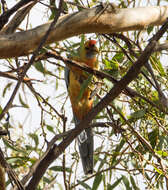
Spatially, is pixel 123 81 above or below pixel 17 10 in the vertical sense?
below

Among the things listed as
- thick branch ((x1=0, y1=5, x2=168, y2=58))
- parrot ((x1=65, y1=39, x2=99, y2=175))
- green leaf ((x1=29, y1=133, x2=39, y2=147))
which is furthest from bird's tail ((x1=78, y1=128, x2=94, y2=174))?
thick branch ((x1=0, y1=5, x2=168, y2=58))

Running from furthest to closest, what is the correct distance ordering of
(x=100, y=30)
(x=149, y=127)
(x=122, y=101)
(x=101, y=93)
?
(x=101, y=93), (x=149, y=127), (x=122, y=101), (x=100, y=30)

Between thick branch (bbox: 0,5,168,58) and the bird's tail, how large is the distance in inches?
42.9

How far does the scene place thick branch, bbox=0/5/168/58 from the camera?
3.31 ft

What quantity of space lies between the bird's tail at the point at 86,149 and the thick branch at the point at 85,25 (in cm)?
109

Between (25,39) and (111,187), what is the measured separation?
38.5 inches

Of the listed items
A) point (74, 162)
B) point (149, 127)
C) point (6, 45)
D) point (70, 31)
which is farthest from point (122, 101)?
point (6, 45)

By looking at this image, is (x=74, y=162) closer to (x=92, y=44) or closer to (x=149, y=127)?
(x=149, y=127)

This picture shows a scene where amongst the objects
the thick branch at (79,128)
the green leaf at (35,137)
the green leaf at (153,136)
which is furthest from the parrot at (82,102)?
the thick branch at (79,128)

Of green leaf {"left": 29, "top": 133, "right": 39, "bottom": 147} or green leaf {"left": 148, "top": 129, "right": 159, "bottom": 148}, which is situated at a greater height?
green leaf {"left": 29, "top": 133, "right": 39, "bottom": 147}

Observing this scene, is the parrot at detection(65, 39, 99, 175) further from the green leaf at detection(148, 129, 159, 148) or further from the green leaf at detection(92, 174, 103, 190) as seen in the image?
the green leaf at detection(148, 129, 159, 148)

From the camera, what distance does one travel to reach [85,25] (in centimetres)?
109

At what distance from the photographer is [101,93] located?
1803mm

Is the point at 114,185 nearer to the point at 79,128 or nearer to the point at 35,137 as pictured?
the point at 35,137
